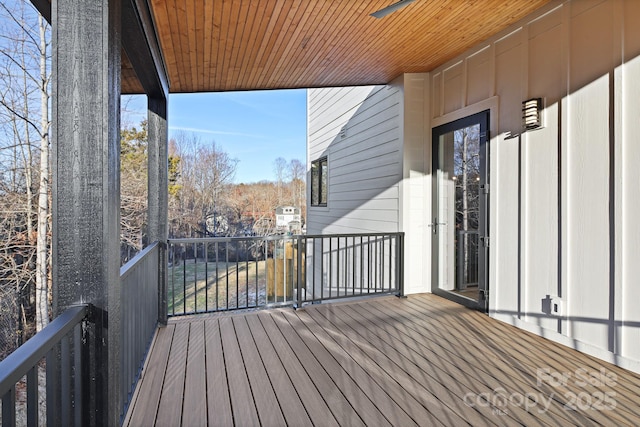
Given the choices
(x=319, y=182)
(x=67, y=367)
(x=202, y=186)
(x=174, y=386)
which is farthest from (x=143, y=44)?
(x=202, y=186)

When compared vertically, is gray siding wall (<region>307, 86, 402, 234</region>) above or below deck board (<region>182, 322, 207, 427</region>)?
above

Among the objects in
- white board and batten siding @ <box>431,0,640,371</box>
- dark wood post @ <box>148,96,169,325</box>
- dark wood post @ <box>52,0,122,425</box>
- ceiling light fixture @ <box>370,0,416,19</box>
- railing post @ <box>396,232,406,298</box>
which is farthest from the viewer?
railing post @ <box>396,232,406,298</box>

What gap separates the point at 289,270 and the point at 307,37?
394 cm

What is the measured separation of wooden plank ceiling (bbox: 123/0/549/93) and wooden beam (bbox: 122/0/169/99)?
213 mm

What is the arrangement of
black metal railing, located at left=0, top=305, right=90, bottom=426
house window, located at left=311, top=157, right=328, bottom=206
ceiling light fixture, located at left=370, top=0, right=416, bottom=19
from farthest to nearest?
house window, located at left=311, top=157, right=328, bottom=206 < ceiling light fixture, located at left=370, top=0, right=416, bottom=19 < black metal railing, located at left=0, top=305, right=90, bottom=426

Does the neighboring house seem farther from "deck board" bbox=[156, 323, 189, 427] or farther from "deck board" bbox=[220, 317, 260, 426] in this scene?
"deck board" bbox=[156, 323, 189, 427]

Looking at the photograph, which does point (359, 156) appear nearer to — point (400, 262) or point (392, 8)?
point (400, 262)

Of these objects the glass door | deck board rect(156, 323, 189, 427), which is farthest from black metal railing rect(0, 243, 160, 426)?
the glass door

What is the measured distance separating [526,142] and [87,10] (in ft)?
11.5

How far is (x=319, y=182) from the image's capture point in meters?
A: 8.27

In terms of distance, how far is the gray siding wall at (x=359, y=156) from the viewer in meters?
4.97

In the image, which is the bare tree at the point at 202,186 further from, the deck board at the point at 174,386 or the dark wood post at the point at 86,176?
the dark wood post at the point at 86,176

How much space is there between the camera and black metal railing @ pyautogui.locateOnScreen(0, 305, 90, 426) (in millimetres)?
827

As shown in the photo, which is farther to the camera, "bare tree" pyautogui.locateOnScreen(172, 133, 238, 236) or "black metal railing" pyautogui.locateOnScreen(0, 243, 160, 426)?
"bare tree" pyautogui.locateOnScreen(172, 133, 238, 236)
